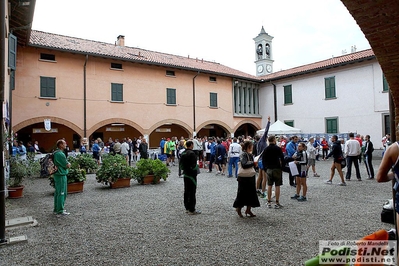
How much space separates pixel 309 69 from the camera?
26.0 metres

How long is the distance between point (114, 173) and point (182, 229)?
17.8ft

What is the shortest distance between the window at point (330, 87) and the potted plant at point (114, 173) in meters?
20.2

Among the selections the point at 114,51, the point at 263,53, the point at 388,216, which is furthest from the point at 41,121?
the point at 263,53

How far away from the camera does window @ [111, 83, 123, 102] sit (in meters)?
21.5

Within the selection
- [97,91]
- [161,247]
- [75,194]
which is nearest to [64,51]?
[97,91]

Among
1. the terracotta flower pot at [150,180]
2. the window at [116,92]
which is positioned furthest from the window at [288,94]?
the terracotta flower pot at [150,180]

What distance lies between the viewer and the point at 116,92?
70.9 feet

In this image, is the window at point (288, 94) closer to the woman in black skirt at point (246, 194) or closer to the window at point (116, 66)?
the window at point (116, 66)

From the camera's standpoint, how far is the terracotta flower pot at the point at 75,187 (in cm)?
942

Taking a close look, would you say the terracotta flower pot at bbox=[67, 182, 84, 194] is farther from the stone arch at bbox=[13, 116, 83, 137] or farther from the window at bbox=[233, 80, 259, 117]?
the window at bbox=[233, 80, 259, 117]

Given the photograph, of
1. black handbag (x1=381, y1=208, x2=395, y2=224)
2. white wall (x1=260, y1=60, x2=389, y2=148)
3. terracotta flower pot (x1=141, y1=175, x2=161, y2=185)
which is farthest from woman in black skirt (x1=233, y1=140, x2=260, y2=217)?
white wall (x1=260, y1=60, x2=389, y2=148)

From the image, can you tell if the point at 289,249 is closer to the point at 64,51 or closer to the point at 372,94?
the point at 64,51

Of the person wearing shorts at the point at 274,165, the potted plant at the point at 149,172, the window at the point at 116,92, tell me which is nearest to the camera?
the person wearing shorts at the point at 274,165

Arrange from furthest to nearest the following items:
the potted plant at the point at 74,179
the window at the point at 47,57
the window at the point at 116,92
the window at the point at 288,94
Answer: the window at the point at 288,94 < the window at the point at 116,92 < the window at the point at 47,57 < the potted plant at the point at 74,179
